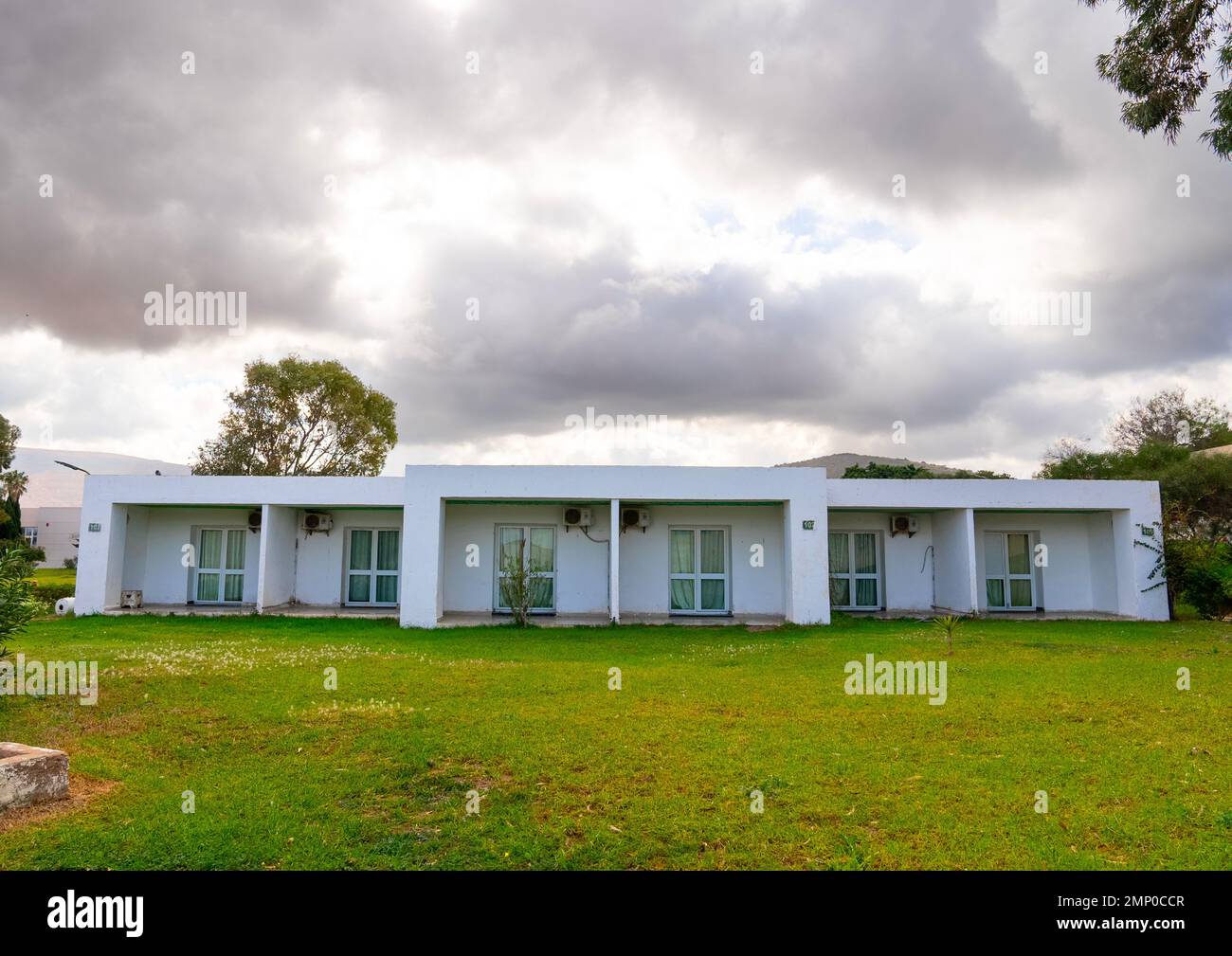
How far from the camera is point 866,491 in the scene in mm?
15258

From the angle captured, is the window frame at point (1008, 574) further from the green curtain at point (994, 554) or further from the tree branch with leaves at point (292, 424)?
the tree branch with leaves at point (292, 424)

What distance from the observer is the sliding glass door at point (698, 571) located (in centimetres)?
1583

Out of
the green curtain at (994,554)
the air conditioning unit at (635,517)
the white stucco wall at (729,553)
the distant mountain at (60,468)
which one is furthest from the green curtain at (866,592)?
the distant mountain at (60,468)

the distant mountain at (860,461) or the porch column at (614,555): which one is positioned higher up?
the distant mountain at (860,461)

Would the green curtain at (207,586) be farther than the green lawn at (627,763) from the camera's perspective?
Yes

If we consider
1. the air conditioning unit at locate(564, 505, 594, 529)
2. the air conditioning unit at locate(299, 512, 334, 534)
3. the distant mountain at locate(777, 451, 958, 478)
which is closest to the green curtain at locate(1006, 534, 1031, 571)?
the air conditioning unit at locate(564, 505, 594, 529)

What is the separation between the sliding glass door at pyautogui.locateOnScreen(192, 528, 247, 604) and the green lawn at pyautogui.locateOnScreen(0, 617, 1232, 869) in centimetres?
671

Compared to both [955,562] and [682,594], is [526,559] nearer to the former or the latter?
[682,594]

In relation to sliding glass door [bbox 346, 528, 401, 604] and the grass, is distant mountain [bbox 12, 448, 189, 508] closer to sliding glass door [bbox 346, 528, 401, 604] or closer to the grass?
the grass

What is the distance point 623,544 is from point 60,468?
6250 centimetres

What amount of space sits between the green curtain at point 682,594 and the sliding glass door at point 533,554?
263 centimetres
